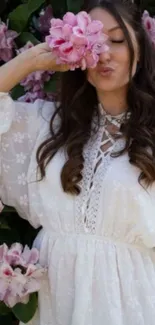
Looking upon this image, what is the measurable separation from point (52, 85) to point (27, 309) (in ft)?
2.00

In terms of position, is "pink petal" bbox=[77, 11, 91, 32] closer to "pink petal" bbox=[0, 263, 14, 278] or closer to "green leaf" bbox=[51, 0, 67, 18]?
"green leaf" bbox=[51, 0, 67, 18]

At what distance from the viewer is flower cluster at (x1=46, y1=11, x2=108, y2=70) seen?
5.98ft

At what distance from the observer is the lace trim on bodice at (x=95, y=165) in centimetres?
199

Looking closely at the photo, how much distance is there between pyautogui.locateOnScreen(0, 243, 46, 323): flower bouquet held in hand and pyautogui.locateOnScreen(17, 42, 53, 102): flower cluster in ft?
A: 1.40

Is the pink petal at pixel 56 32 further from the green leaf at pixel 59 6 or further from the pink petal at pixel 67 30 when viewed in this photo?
the green leaf at pixel 59 6

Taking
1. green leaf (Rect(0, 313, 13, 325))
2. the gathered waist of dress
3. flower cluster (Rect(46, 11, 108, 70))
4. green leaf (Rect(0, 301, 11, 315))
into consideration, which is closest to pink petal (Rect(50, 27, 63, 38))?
flower cluster (Rect(46, 11, 108, 70))

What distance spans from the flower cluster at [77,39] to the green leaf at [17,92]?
1.38 feet

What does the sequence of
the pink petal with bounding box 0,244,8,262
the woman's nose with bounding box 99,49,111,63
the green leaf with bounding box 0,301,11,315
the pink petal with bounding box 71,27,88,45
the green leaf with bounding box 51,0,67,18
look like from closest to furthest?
the pink petal with bounding box 71,27,88,45 → the woman's nose with bounding box 99,49,111,63 → the pink petal with bounding box 0,244,8,262 → the green leaf with bounding box 0,301,11,315 → the green leaf with bounding box 51,0,67,18

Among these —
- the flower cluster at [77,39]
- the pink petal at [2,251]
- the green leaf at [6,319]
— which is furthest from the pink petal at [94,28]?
the green leaf at [6,319]

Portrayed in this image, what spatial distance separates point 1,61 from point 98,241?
644 mm

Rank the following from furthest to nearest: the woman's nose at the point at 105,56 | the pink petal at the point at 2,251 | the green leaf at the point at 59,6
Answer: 1. the green leaf at the point at 59,6
2. the pink petal at the point at 2,251
3. the woman's nose at the point at 105,56

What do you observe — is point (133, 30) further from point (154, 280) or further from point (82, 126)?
point (154, 280)

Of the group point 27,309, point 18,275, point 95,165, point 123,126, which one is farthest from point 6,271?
point 123,126

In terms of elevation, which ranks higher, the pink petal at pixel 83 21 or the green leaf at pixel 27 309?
the pink petal at pixel 83 21
